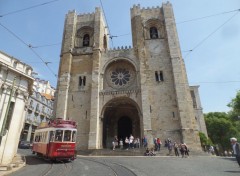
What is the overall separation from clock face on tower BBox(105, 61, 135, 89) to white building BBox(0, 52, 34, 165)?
37.5ft

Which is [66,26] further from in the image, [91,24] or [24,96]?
[24,96]

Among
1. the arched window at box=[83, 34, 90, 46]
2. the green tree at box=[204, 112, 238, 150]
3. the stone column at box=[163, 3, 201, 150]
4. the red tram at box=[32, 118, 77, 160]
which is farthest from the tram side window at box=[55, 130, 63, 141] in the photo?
the green tree at box=[204, 112, 238, 150]

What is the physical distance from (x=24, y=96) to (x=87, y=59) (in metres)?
12.6

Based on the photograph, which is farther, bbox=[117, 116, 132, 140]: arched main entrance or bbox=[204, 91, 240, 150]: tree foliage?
bbox=[204, 91, 240, 150]: tree foliage

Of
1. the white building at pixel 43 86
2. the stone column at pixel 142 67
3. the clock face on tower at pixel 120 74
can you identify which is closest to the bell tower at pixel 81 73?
the clock face on tower at pixel 120 74

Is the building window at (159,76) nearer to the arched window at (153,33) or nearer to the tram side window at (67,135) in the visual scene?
the arched window at (153,33)


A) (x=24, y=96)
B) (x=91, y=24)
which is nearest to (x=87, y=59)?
(x=91, y=24)

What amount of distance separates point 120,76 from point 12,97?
43.9 ft

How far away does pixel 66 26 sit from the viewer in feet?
81.1

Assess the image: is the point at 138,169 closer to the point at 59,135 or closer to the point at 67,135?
the point at 67,135

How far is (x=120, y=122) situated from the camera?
75.1 feet

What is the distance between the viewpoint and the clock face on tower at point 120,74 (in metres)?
21.3

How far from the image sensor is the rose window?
21.4 m

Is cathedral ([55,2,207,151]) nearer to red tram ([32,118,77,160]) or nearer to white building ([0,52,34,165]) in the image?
red tram ([32,118,77,160])
